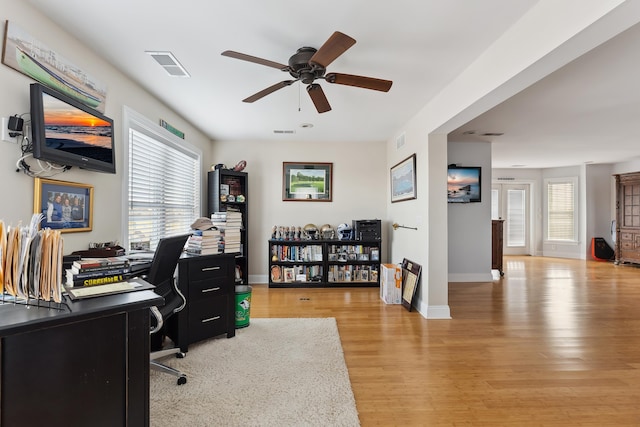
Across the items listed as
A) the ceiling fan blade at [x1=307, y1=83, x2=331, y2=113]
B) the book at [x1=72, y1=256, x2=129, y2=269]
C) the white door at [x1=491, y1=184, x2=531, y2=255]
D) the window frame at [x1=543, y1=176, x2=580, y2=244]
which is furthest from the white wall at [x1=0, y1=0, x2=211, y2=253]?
the window frame at [x1=543, y1=176, x2=580, y2=244]

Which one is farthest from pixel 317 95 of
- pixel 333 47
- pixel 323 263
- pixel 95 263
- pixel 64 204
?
pixel 323 263

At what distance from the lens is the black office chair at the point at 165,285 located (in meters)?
1.96

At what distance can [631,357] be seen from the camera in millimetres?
2500

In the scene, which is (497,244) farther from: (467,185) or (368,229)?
(368,229)

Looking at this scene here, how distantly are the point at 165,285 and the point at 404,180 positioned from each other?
10.5ft

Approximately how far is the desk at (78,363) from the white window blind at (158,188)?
1.89 meters

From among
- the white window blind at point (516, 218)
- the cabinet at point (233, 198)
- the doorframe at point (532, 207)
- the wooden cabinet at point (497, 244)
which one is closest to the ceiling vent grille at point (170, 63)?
the cabinet at point (233, 198)

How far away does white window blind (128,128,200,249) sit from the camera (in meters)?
2.94

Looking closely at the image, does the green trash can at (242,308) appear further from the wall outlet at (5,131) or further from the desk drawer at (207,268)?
the wall outlet at (5,131)

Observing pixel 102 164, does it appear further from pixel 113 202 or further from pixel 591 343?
pixel 591 343

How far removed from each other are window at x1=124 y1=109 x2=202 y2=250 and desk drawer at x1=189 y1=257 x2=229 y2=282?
76cm

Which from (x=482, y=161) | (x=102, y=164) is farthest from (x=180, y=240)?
(x=482, y=161)

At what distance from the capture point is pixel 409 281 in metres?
3.76

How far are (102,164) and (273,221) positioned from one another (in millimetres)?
3007
